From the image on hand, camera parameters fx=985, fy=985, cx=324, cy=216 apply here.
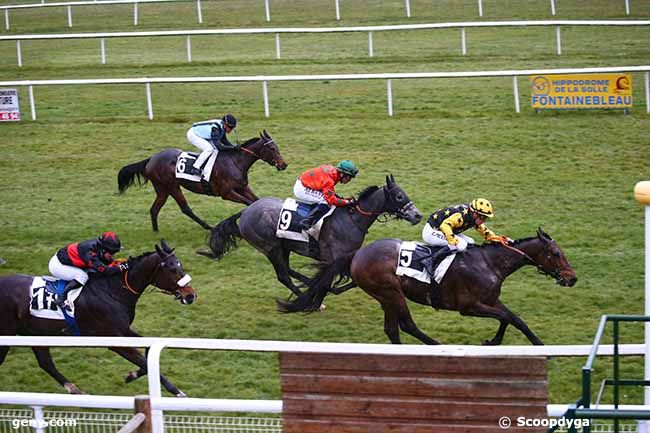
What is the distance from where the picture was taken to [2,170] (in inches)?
520

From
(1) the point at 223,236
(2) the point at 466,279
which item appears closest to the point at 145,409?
(2) the point at 466,279

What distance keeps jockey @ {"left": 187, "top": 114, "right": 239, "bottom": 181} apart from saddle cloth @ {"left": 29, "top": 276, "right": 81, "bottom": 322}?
3.30 meters

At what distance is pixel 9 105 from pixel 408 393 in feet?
38.9

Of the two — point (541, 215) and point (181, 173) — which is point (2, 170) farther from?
point (541, 215)

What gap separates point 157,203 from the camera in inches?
423

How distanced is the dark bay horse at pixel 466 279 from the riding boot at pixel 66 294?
81.2 inches

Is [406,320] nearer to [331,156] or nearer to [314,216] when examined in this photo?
[314,216]

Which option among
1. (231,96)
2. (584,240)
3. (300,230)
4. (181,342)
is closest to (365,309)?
(300,230)

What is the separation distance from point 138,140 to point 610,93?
263 inches

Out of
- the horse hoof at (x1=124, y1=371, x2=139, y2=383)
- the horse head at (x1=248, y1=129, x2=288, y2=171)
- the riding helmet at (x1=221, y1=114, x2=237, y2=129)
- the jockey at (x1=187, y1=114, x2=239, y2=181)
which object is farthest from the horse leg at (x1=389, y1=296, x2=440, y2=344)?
the riding helmet at (x1=221, y1=114, x2=237, y2=129)

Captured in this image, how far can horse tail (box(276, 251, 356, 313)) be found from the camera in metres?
7.68

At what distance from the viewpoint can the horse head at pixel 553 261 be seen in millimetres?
7516

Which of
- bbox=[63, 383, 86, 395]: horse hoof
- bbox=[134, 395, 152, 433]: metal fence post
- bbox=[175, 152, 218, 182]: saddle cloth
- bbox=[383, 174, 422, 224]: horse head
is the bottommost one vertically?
bbox=[63, 383, 86, 395]: horse hoof

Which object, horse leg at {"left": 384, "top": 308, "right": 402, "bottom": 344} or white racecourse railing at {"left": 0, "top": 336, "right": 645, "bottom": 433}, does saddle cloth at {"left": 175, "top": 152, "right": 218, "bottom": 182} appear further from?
white racecourse railing at {"left": 0, "top": 336, "right": 645, "bottom": 433}
